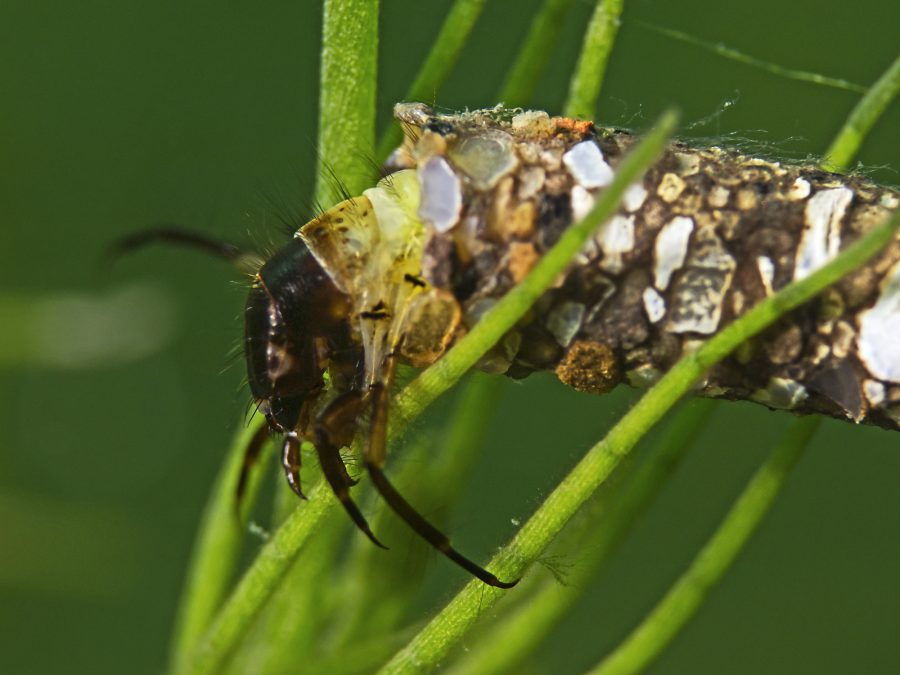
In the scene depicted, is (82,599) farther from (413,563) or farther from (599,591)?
(413,563)

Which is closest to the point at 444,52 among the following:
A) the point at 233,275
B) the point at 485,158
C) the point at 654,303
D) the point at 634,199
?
the point at 485,158

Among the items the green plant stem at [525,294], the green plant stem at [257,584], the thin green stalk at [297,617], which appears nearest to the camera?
the green plant stem at [525,294]

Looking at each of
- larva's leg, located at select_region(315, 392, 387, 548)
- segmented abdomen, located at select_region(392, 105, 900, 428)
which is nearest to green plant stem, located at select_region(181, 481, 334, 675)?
larva's leg, located at select_region(315, 392, 387, 548)

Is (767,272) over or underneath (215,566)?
over

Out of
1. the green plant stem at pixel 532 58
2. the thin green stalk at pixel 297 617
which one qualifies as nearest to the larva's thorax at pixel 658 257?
the green plant stem at pixel 532 58

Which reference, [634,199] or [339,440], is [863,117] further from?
[339,440]

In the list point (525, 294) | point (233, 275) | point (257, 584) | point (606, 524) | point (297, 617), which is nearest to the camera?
point (525, 294)

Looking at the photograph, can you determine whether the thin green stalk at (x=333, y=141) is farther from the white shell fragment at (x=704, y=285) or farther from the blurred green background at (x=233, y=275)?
the blurred green background at (x=233, y=275)

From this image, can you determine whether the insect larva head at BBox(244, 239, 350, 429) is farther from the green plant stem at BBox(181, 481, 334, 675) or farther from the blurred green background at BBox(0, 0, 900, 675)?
the blurred green background at BBox(0, 0, 900, 675)
